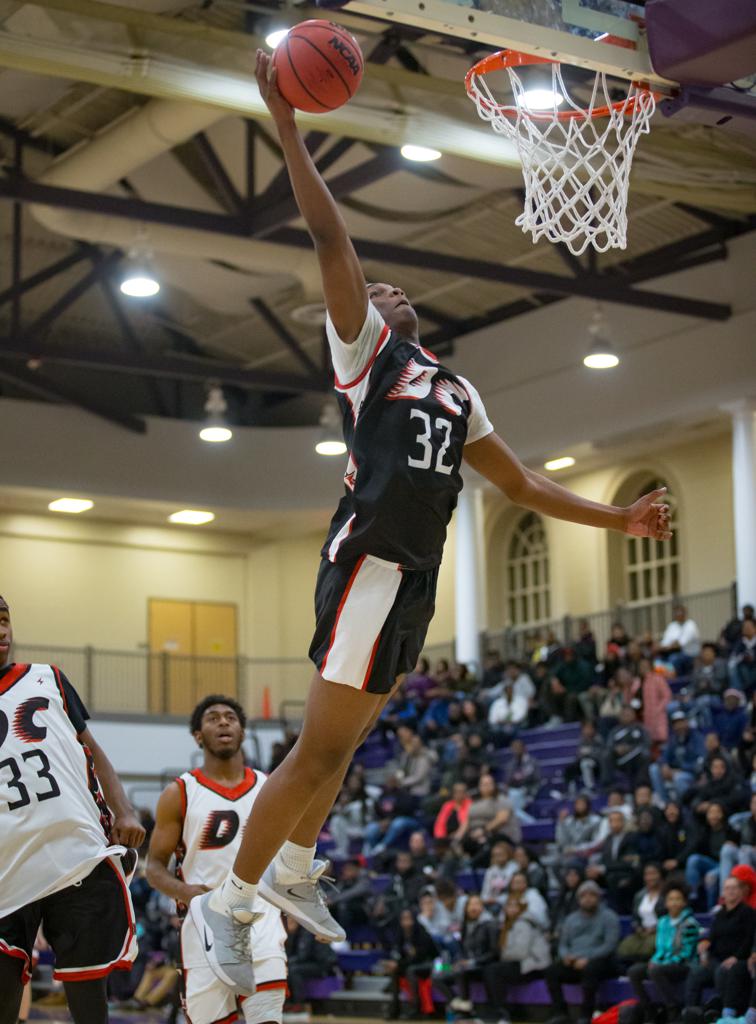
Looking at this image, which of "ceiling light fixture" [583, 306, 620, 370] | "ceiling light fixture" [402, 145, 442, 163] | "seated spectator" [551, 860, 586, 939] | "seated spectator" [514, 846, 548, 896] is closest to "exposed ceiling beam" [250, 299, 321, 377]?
"ceiling light fixture" [583, 306, 620, 370]

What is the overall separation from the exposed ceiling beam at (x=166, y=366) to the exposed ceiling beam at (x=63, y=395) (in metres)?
0.42

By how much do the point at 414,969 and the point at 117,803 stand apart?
10.8 m

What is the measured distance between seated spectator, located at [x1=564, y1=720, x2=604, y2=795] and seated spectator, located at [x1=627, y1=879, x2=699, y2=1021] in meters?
5.06

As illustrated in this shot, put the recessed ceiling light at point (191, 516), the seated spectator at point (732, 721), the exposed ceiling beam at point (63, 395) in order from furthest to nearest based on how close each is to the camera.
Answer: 1. the recessed ceiling light at point (191, 516)
2. the exposed ceiling beam at point (63, 395)
3. the seated spectator at point (732, 721)

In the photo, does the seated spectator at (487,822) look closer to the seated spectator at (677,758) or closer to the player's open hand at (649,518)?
the seated spectator at (677,758)

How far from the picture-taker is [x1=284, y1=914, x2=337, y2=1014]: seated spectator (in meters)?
17.0

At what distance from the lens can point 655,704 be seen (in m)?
19.3

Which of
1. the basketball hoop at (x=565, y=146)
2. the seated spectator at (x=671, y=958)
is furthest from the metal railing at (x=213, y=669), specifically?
the basketball hoop at (x=565, y=146)

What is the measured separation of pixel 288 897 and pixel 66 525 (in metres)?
25.4

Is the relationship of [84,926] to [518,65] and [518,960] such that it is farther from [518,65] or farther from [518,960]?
[518,960]

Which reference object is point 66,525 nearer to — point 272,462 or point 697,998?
point 272,462

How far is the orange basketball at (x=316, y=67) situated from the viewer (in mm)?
5041

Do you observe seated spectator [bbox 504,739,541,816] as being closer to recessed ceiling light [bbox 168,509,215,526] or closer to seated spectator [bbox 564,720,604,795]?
seated spectator [bbox 564,720,604,795]

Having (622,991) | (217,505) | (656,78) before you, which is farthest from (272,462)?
(656,78)
